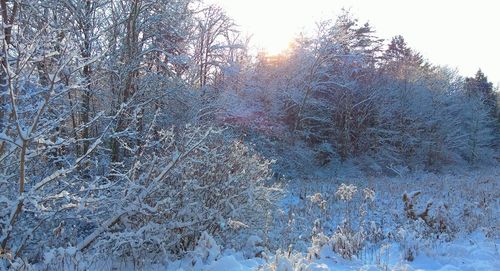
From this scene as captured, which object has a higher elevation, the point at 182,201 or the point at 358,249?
the point at 182,201

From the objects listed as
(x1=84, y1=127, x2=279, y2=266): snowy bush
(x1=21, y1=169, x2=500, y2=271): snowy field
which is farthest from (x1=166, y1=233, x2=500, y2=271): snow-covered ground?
(x1=84, y1=127, x2=279, y2=266): snowy bush

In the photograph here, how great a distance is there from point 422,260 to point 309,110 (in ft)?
69.8

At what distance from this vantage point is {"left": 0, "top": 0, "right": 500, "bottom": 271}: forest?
4.35m

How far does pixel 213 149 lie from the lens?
233 inches

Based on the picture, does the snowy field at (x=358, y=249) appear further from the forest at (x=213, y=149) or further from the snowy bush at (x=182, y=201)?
the snowy bush at (x=182, y=201)

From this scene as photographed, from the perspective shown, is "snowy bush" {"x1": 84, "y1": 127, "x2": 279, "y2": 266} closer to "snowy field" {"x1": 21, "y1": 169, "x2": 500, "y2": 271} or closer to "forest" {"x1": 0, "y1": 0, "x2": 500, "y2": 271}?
"forest" {"x1": 0, "y1": 0, "x2": 500, "y2": 271}

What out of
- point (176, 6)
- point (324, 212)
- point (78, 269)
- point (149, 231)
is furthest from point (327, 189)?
point (78, 269)

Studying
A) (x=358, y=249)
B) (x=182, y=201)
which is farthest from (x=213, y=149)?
(x=358, y=249)

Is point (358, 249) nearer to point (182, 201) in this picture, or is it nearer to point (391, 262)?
point (391, 262)

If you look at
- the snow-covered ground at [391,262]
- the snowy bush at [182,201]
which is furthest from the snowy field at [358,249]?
the snowy bush at [182,201]

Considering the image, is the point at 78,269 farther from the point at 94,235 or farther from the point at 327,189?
the point at 327,189

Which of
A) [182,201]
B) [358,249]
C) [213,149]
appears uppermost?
[213,149]

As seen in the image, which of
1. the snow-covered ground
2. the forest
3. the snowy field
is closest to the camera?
the snow-covered ground

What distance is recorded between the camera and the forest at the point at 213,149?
4348 millimetres
